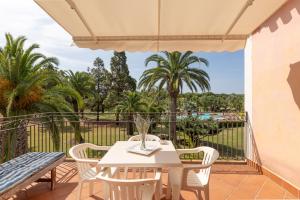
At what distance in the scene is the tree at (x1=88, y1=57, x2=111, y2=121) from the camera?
3109cm

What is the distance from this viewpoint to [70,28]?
172 inches

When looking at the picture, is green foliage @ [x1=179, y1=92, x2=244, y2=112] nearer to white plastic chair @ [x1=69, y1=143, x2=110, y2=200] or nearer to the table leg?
white plastic chair @ [x1=69, y1=143, x2=110, y2=200]

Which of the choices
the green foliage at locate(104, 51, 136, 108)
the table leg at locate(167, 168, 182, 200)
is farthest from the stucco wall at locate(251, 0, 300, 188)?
the green foliage at locate(104, 51, 136, 108)

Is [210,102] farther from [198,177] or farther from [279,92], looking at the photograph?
[198,177]

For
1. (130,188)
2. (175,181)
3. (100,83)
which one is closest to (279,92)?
(175,181)

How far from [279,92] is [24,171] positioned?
3.93 meters

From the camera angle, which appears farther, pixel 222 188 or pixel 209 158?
pixel 222 188

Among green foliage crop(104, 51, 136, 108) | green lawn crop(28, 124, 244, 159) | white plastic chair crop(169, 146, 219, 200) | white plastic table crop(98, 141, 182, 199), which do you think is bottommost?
green lawn crop(28, 124, 244, 159)

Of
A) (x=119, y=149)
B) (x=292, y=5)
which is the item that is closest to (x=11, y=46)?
(x=119, y=149)

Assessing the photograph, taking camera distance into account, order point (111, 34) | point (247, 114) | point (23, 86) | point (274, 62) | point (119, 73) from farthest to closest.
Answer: point (119, 73) < point (23, 86) < point (247, 114) < point (111, 34) < point (274, 62)

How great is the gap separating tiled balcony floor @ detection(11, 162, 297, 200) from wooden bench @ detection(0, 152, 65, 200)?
223 millimetres

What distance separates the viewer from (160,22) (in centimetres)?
411

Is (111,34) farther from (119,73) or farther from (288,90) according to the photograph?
(119,73)

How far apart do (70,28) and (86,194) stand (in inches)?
106
